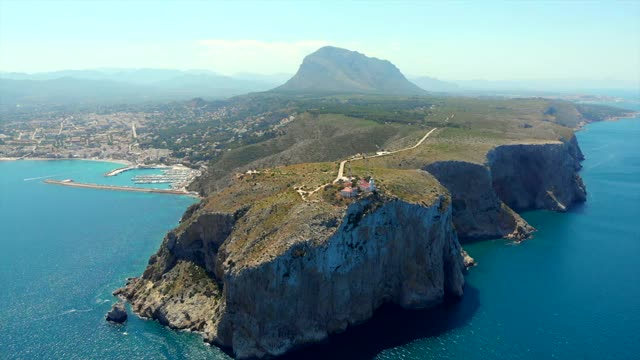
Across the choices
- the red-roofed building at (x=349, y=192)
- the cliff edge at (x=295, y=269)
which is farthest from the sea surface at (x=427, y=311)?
the red-roofed building at (x=349, y=192)

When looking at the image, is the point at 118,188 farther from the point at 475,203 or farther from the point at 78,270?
the point at 475,203

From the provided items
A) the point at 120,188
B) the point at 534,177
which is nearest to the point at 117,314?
the point at 120,188

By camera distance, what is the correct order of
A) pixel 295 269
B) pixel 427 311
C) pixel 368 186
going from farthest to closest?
pixel 368 186 → pixel 427 311 → pixel 295 269

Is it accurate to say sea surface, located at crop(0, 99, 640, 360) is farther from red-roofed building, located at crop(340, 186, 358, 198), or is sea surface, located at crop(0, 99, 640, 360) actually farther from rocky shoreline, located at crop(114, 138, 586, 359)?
red-roofed building, located at crop(340, 186, 358, 198)

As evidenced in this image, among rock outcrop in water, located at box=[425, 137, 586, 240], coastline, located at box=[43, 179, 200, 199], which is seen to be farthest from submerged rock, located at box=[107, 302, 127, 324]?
coastline, located at box=[43, 179, 200, 199]

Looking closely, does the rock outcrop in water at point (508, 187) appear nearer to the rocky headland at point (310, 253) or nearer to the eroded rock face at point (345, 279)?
the rocky headland at point (310, 253)

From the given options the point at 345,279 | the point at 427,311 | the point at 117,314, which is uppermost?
the point at 345,279

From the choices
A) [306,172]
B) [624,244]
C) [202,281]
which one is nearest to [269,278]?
[202,281]
